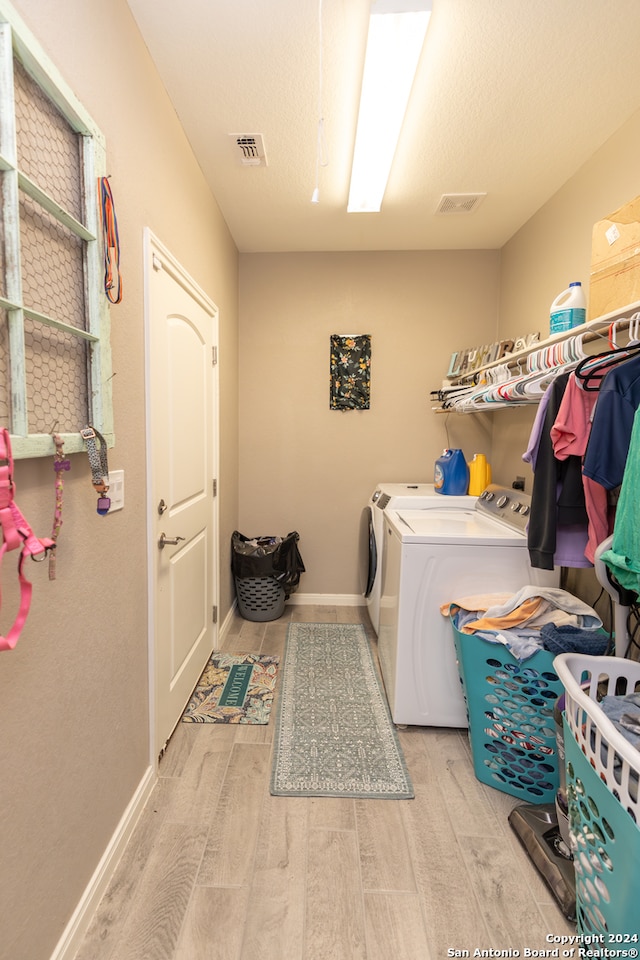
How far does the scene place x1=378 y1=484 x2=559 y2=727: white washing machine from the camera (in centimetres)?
192

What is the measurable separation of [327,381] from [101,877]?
2.86 m

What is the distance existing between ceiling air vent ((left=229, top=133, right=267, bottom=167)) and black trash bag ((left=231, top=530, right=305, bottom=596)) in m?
2.20

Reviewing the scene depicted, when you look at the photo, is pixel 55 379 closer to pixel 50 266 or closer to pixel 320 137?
pixel 50 266

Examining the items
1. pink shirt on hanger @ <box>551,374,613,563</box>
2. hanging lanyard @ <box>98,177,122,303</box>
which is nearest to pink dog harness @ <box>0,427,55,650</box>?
hanging lanyard @ <box>98,177,122,303</box>

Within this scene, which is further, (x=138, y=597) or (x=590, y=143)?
(x=590, y=143)

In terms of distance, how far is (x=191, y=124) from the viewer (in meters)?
1.88

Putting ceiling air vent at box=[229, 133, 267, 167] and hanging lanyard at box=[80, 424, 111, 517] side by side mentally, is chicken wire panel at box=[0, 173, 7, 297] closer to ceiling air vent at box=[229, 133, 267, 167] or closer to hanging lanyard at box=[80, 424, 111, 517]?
hanging lanyard at box=[80, 424, 111, 517]

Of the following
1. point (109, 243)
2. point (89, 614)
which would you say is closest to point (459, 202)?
point (109, 243)

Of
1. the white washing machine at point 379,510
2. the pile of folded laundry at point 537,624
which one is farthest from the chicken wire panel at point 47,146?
the white washing machine at point 379,510

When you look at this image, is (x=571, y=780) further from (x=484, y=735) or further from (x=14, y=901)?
(x=14, y=901)

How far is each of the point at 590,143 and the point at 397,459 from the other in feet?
6.65

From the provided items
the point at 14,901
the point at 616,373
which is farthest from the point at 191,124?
the point at 14,901

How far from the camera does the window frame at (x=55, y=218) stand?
2.64 feet

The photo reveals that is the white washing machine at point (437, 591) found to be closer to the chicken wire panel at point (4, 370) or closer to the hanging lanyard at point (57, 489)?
the hanging lanyard at point (57, 489)
